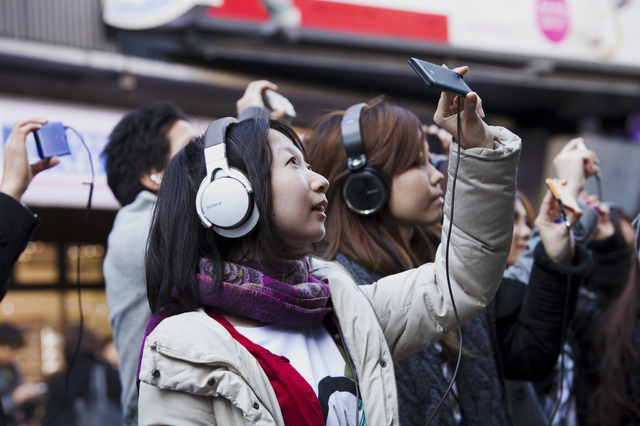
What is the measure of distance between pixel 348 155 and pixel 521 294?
0.73 meters

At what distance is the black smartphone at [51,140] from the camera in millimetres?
1940

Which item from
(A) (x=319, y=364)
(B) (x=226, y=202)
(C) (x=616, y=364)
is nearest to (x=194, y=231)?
→ (B) (x=226, y=202)

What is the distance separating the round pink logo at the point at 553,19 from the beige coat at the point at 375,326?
6.28 m

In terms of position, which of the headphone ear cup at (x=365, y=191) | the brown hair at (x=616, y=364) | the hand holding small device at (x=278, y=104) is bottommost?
the brown hair at (x=616, y=364)

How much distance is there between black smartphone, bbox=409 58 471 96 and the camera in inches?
49.9

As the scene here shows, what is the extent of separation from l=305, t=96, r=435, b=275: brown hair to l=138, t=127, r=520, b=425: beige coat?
12.6 inches

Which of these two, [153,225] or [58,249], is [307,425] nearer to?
[153,225]

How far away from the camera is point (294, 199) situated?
4.71 feet

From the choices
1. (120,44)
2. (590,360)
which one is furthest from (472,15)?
(590,360)

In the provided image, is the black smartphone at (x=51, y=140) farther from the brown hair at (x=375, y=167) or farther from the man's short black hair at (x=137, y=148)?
the brown hair at (x=375, y=167)

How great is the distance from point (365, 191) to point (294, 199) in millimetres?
568

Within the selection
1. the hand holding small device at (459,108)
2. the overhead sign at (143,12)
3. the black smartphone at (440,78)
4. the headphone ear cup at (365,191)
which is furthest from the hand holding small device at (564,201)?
the overhead sign at (143,12)

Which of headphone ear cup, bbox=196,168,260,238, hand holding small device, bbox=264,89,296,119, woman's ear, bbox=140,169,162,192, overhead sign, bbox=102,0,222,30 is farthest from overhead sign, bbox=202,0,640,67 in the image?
headphone ear cup, bbox=196,168,260,238

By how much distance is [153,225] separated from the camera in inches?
58.8
